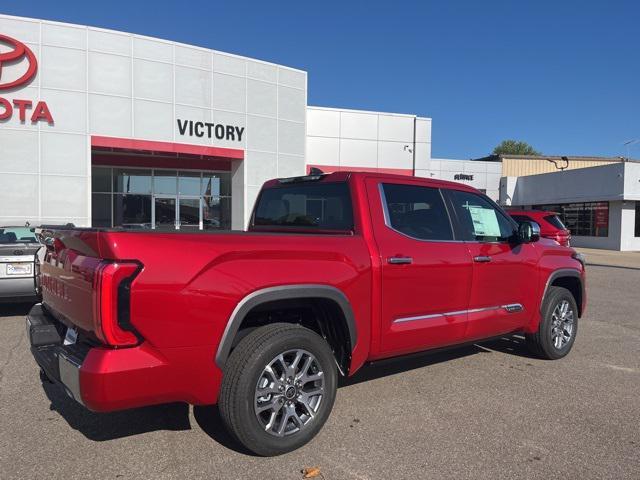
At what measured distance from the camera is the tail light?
2615 millimetres

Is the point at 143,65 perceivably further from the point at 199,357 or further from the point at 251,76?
the point at 199,357

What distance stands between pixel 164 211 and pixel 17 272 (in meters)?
13.6

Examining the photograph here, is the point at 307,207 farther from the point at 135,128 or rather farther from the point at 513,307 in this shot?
the point at 135,128

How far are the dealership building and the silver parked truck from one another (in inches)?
225

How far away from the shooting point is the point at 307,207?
4.47m

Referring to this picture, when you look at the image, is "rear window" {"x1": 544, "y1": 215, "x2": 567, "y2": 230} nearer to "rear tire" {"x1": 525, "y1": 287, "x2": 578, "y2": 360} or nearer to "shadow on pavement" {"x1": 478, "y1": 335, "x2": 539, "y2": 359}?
"shadow on pavement" {"x1": 478, "y1": 335, "x2": 539, "y2": 359}

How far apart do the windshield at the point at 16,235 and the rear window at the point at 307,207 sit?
13.3 feet

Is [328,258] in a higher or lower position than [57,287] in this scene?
higher

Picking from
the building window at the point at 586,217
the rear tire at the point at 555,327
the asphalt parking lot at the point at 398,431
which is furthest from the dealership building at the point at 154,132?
the building window at the point at 586,217

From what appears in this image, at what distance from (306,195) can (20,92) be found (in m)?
14.6

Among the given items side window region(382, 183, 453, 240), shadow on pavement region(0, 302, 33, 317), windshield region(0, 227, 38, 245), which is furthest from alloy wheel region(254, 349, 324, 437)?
shadow on pavement region(0, 302, 33, 317)

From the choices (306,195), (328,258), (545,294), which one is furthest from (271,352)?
(545,294)

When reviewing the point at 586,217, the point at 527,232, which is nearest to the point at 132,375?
the point at 527,232

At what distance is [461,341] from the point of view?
176 inches
